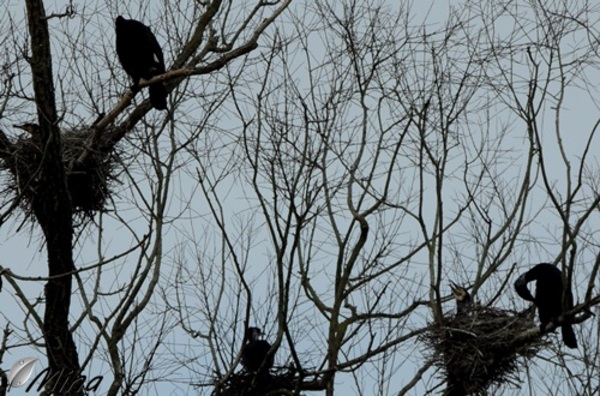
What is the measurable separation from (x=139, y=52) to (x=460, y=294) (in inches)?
132

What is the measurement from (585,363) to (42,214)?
4.21 metres

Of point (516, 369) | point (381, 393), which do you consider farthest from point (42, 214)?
point (516, 369)

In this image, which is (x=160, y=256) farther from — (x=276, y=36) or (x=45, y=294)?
(x=276, y=36)

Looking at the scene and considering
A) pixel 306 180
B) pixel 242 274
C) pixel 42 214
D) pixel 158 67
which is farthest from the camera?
pixel 158 67

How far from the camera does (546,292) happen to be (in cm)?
959

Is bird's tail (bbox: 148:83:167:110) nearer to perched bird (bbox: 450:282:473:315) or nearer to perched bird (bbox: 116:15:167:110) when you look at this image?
perched bird (bbox: 116:15:167:110)

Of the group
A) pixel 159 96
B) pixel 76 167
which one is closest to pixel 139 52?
pixel 159 96

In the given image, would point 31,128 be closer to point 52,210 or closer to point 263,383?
point 52,210

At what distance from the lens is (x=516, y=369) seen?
9.72 meters

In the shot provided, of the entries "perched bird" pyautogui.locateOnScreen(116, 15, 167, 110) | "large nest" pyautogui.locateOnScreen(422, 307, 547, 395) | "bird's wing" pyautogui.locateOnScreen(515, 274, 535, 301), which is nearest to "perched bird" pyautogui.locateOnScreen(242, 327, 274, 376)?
"large nest" pyautogui.locateOnScreen(422, 307, 547, 395)

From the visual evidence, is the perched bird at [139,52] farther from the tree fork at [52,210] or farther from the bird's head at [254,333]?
the bird's head at [254,333]

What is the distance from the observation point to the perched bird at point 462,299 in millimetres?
10148

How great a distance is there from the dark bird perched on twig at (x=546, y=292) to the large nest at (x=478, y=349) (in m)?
0.18

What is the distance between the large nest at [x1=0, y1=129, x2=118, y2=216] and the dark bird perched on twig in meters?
3.63
